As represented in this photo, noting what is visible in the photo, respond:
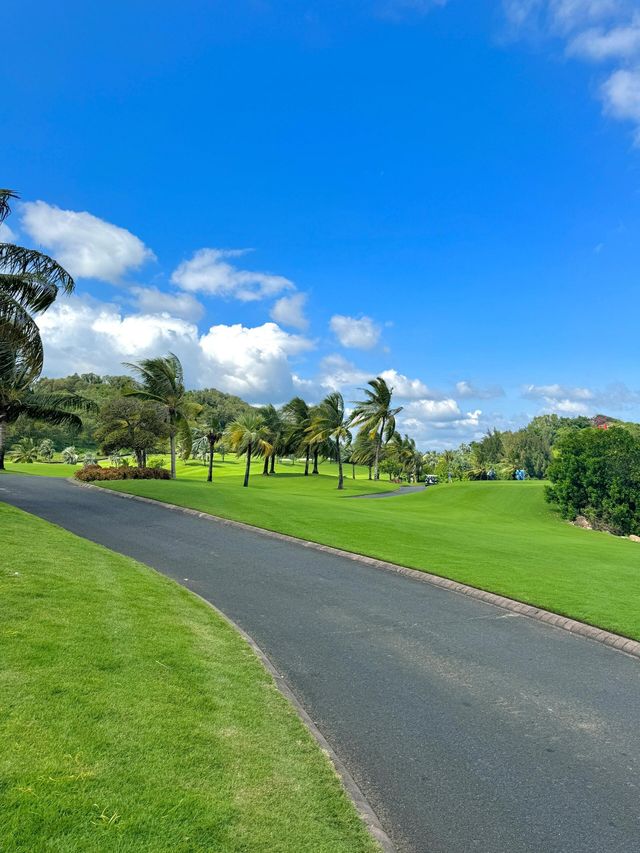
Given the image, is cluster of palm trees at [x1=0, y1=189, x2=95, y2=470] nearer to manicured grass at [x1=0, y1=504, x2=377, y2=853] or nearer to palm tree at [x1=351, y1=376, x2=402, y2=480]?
manicured grass at [x1=0, y1=504, x2=377, y2=853]

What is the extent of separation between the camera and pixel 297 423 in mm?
60000

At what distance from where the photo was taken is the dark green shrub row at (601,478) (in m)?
29.9

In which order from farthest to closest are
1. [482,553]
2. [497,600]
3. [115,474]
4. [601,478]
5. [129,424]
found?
1. [129,424]
2. [115,474]
3. [601,478]
4. [482,553]
5. [497,600]

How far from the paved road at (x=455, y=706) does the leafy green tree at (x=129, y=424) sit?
26.2 m

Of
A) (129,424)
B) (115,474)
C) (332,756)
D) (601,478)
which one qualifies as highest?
(129,424)

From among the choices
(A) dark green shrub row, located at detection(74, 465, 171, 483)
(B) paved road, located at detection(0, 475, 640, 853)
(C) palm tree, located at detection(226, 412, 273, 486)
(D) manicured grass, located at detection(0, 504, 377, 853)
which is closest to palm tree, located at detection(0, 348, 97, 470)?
(A) dark green shrub row, located at detection(74, 465, 171, 483)

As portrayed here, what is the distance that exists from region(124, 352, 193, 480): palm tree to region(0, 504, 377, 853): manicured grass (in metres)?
31.5

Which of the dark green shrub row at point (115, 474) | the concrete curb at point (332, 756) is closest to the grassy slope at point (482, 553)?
the dark green shrub row at point (115, 474)

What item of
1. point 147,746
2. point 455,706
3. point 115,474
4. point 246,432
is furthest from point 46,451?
point 147,746

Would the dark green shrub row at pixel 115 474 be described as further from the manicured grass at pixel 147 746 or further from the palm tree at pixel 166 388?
the manicured grass at pixel 147 746

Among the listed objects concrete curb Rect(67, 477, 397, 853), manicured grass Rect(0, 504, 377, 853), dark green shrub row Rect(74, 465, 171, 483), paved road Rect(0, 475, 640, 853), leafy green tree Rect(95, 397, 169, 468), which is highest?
leafy green tree Rect(95, 397, 169, 468)

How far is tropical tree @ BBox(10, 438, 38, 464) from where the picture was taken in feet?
231

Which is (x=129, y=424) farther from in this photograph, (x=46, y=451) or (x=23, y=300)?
(x=46, y=451)

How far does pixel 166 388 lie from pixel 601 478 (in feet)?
94.5
